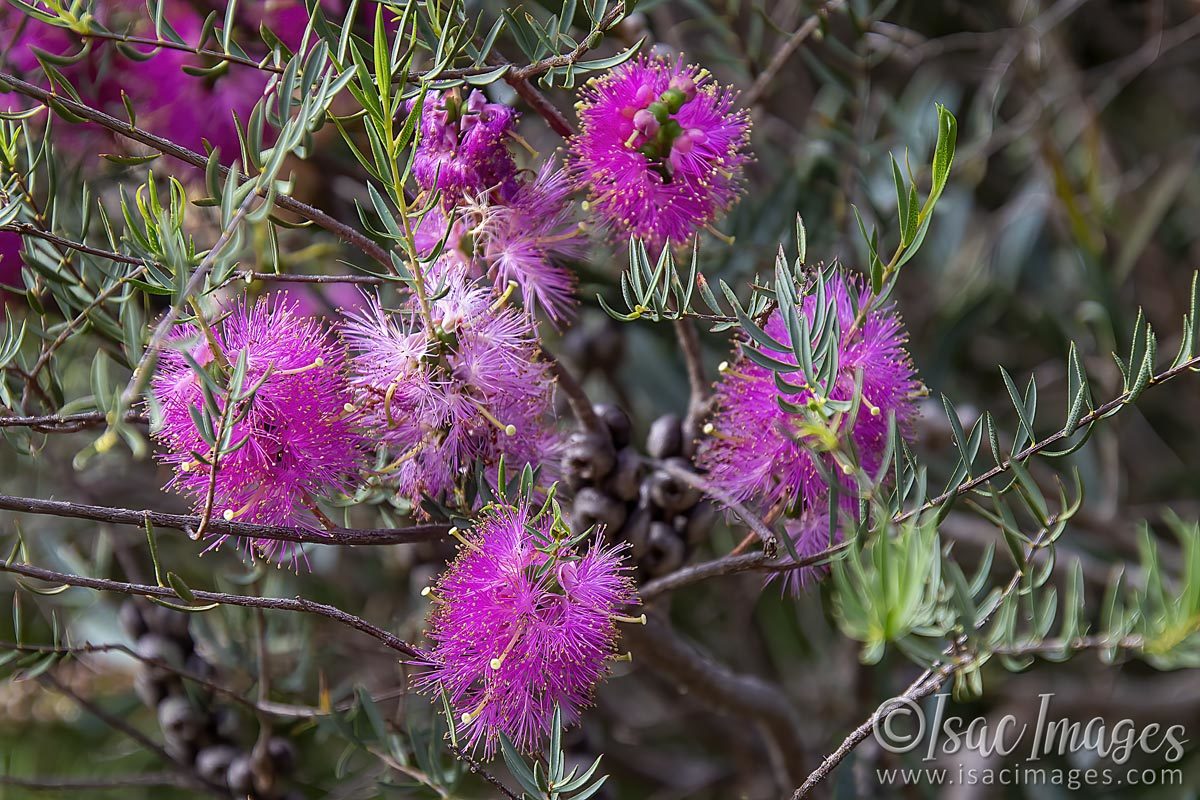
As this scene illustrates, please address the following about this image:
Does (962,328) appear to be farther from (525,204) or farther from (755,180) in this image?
(525,204)

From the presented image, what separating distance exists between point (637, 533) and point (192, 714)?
0.40 meters

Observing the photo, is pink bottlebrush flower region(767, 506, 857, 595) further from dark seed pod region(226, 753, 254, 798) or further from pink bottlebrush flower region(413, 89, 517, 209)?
dark seed pod region(226, 753, 254, 798)

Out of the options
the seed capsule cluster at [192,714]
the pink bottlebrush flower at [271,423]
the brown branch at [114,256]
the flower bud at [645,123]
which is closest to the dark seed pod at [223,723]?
the seed capsule cluster at [192,714]

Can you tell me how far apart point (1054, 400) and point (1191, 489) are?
0.20 m

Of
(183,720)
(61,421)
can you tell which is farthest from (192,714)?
(61,421)

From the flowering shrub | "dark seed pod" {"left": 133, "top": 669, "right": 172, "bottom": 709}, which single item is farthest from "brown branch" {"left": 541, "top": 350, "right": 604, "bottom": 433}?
"dark seed pod" {"left": 133, "top": 669, "right": 172, "bottom": 709}

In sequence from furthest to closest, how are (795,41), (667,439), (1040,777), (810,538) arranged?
(1040,777), (795,41), (667,439), (810,538)

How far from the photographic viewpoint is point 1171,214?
1.46 m

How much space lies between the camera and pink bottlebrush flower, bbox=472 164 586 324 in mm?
573

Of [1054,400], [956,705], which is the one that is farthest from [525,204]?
[1054,400]

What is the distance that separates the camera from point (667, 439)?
2.24ft

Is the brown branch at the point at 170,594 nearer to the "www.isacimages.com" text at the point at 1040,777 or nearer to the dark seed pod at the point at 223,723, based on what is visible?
Result: the dark seed pod at the point at 223,723

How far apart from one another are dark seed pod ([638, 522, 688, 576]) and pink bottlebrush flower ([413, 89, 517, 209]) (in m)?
0.23

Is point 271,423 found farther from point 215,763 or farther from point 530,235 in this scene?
point 215,763
